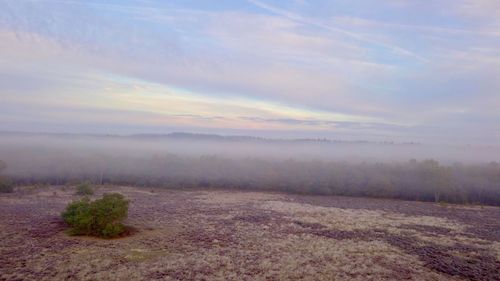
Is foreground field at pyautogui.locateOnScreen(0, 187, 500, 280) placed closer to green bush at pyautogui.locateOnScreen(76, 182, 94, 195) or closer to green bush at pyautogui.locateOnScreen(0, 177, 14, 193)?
green bush at pyautogui.locateOnScreen(76, 182, 94, 195)

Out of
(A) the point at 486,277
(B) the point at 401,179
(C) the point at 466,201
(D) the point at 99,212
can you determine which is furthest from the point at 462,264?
(B) the point at 401,179

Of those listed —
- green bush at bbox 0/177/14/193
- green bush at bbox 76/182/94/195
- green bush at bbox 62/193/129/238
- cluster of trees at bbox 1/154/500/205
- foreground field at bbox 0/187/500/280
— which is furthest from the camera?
cluster of trees at bbox 1/154/500/205

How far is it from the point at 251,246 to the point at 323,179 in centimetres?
2630

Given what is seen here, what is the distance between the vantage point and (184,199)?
28609 mm

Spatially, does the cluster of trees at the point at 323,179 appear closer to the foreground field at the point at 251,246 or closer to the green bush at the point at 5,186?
the green bush at the point at 5,186

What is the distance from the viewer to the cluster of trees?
36.0 metres

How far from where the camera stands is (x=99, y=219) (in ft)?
52.6

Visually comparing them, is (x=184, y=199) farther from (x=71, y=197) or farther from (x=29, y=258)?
(x=29, y=258)

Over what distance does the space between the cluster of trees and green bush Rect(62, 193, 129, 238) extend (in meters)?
20.8

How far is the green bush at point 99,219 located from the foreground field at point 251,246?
583mm

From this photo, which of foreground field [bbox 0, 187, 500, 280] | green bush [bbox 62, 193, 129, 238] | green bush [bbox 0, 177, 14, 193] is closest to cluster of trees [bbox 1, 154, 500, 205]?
green bush [bbox 0, 177, 14, 193]

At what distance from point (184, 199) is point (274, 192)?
36.6 ft

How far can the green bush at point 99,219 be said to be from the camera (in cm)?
1584

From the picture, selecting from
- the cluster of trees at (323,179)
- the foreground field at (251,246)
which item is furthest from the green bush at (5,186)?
the cluster of trees at (323,179)
